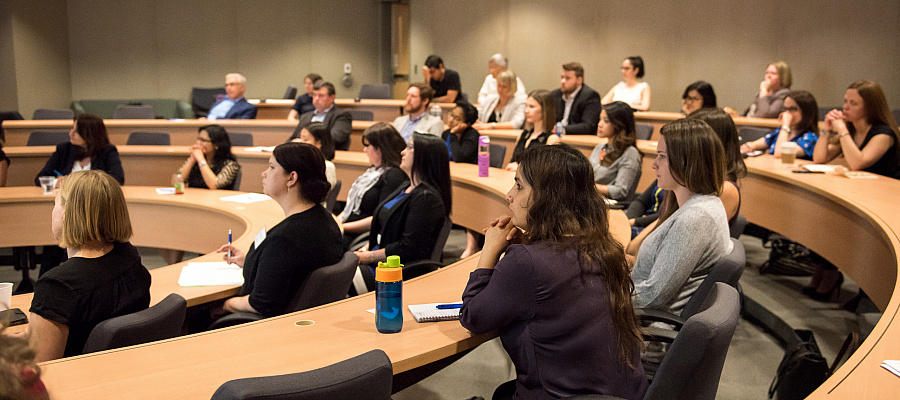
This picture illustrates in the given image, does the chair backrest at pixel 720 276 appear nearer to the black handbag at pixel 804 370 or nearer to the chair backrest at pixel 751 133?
the black handbag at pixel 804 370

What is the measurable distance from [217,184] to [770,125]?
497 cm

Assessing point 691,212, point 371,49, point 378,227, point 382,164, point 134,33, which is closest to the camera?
point 691,212

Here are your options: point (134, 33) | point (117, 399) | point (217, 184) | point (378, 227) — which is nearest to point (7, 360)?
point (117, 399)

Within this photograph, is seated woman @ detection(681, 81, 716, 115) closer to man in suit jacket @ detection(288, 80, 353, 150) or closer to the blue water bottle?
man in suit jacket @ detection(288, 80, 353, 150)

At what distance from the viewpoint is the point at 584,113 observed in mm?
6285

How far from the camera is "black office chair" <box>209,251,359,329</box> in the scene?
8.22ft

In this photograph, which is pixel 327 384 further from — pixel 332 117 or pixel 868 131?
pixel 332 117

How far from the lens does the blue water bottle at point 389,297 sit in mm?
1910

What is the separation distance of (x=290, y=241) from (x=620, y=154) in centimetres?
266

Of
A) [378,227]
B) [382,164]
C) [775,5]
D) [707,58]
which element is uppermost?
[775,5]

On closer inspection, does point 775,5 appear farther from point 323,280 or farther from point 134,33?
point 134,33

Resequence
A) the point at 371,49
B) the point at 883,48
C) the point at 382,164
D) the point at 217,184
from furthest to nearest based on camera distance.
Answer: the point at 371,49, the point at 883,48, the point at 217,184, the point at 382,164

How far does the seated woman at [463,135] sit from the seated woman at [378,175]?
1467 millimetres

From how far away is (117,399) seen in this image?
1.52m
